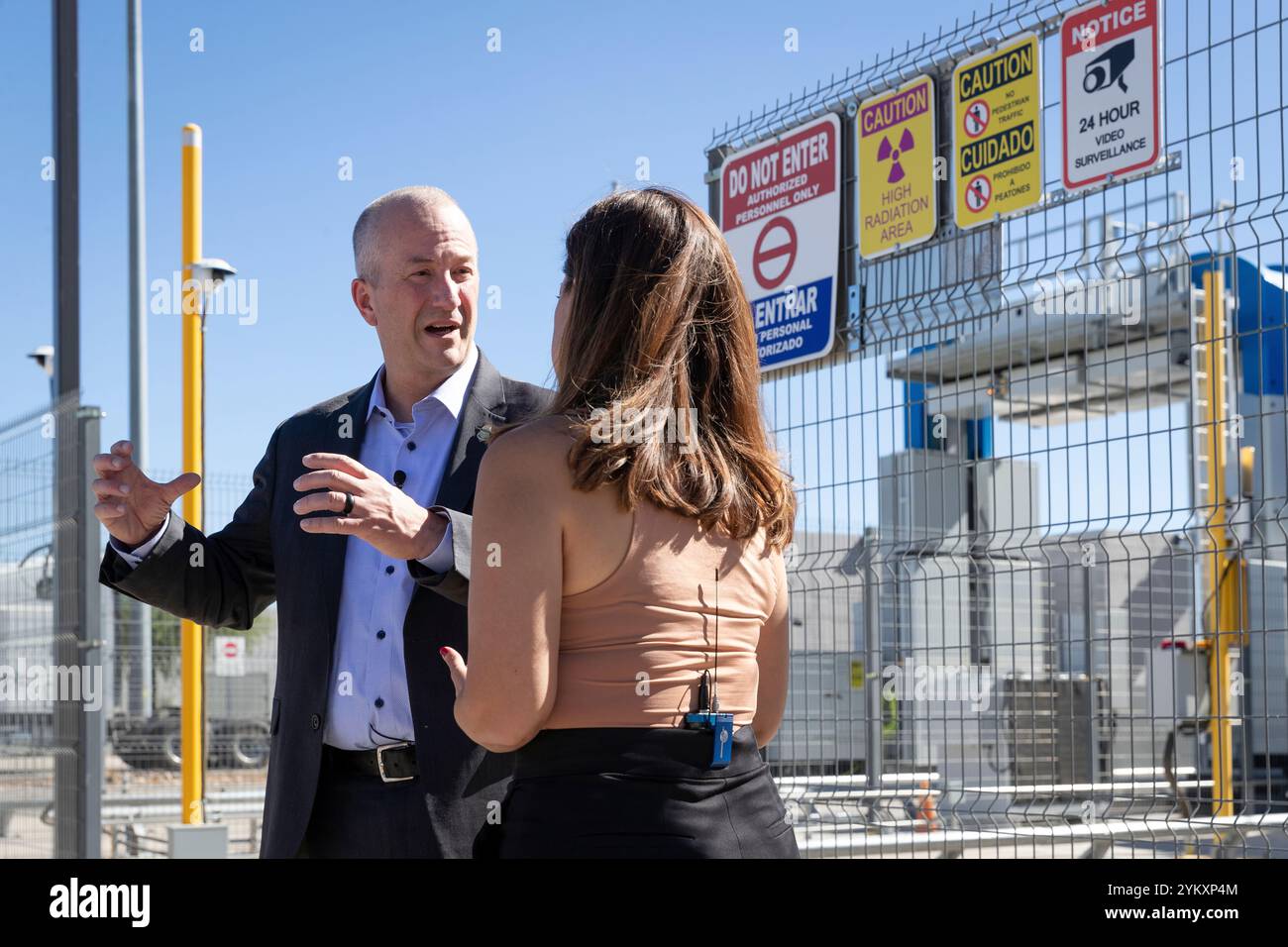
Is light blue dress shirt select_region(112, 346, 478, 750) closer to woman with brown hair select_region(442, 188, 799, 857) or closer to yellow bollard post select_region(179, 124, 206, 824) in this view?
woman with brown hair select_region(442, 188, 799, 857)

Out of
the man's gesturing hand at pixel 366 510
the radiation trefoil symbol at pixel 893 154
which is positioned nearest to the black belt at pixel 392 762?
the man's gesturing hand at pixel 366 510

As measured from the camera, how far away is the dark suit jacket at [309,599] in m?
2.95

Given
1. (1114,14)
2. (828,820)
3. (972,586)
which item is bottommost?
(828,820)

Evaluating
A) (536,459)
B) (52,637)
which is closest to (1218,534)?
(536,459)

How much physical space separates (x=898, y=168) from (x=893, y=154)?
0.06 m

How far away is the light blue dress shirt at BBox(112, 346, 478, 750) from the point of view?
9.89ft

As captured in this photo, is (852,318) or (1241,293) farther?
(852,318)

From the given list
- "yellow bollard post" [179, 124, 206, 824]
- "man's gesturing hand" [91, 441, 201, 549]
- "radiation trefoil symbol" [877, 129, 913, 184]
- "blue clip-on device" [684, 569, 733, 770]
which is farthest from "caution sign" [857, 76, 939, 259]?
"yellow bollard post" [179, 124, 206, 824]

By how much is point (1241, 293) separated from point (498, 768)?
2.77 m

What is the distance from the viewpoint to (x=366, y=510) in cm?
241
